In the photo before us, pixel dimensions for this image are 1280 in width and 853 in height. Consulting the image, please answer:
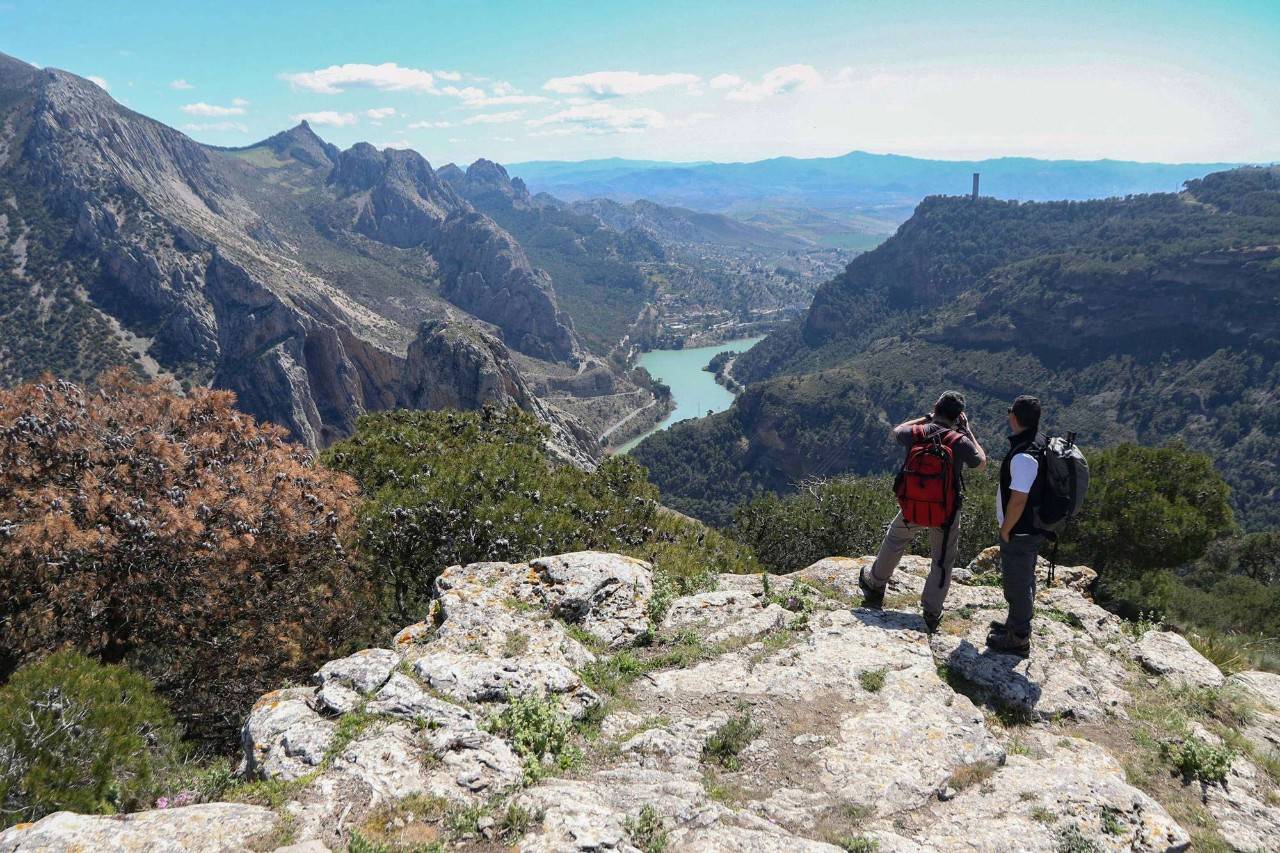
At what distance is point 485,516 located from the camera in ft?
37.8

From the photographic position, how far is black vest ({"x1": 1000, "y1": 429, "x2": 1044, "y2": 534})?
6.67 metres

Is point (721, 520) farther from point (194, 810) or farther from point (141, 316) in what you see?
point (194, 810)

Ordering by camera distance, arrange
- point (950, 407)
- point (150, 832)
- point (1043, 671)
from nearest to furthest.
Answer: point (150, 832) < point (1043, 671) < point (950, 407)

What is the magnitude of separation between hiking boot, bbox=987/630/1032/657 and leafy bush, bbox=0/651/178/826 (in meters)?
8.03

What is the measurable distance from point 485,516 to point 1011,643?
26.5 feet

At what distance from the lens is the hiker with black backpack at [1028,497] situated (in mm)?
6562

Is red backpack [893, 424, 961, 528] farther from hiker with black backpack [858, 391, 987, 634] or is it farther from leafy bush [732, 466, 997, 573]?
leafy bush [732, 466, 997, 573]

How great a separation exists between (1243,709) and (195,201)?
19601 centimetres

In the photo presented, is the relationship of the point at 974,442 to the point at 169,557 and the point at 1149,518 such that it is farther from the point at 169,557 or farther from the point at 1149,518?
the point at 1149,518

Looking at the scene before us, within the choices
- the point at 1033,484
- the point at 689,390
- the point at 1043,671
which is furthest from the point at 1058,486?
the point at 689,390

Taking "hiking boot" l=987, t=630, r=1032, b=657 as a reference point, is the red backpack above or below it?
above

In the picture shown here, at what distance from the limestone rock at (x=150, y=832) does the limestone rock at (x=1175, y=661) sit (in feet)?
28.2

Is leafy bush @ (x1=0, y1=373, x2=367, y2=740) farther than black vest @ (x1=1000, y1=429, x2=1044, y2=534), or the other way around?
leafy bush @ (x1=0, y1=373, x2=367, y2=740)

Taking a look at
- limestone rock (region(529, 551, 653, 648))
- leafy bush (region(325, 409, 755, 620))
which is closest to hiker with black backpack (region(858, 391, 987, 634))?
limestone rock (region(529, 551, 653, 648))
